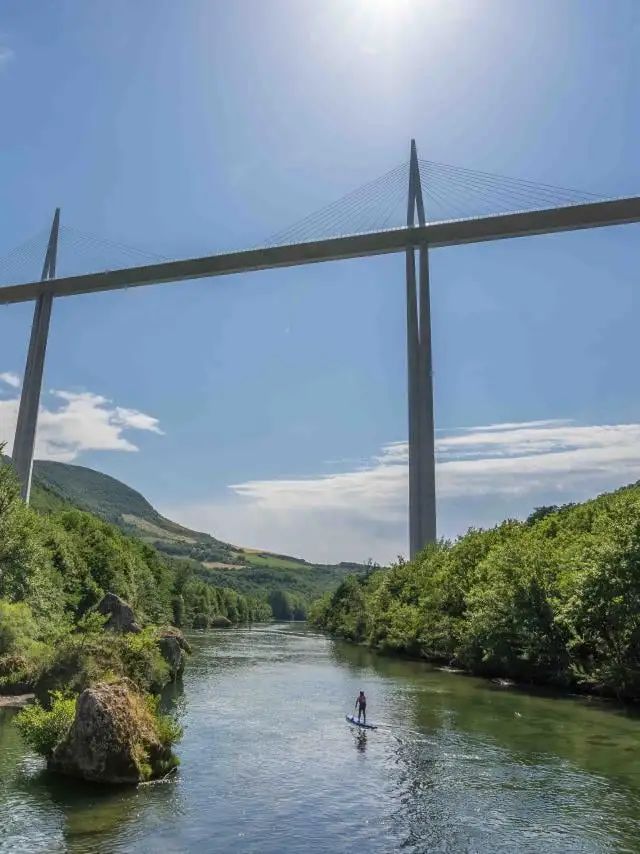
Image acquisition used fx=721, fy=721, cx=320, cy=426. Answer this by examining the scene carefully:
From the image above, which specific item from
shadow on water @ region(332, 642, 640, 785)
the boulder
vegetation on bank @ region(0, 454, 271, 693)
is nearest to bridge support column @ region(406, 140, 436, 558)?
shadow on water @ region(332, 642, 640, 785)

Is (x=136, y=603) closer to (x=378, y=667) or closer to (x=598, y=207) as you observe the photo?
(x=378, y=667)

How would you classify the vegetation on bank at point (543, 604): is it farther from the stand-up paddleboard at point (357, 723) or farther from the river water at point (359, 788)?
the stand-up paddleboard at point (357, 723)

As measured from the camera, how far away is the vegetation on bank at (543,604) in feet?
94.3

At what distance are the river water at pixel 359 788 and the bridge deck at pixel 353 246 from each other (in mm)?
38316

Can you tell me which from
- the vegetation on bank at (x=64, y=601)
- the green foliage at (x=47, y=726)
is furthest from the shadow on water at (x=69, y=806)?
the vegetation on bank at (x=64, y=601)

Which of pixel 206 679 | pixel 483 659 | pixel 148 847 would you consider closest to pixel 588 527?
pixel 483 659

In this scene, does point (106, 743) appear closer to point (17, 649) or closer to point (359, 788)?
point (359, 788)

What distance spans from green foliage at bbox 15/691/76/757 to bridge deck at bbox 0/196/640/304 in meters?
49.4

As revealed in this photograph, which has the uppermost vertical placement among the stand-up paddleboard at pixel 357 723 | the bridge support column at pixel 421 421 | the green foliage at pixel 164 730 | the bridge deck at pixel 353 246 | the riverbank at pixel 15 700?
the bridge deck at pixel 353 246

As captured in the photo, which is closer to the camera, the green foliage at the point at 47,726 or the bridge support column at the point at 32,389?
the green foliage at the point at 47,726

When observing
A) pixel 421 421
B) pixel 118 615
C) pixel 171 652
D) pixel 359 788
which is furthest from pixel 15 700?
pixel 421 421

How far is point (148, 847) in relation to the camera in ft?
37.4

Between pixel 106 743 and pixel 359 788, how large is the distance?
213 inches

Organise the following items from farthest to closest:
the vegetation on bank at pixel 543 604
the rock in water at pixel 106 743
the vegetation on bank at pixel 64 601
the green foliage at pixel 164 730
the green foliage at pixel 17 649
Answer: the vegetation on bank at pixel 543 604 → the green foliage at pixel 17 649 → the vegetation on bank at pixel 64 601 → the green foliage at pixel 164 730 → the rock in water at pixel 106 743
